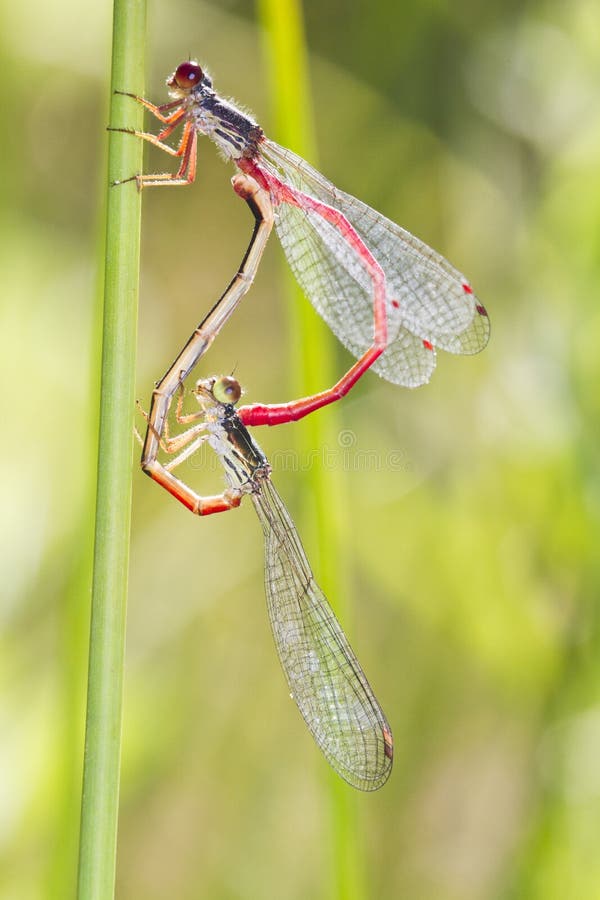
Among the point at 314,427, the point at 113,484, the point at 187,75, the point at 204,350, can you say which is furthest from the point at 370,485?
the point at 113,484

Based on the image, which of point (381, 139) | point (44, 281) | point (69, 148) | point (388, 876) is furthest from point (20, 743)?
point (381, 139)

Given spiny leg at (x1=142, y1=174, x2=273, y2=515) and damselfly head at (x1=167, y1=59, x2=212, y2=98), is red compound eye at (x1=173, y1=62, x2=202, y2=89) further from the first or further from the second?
spiny leg at (x1=142, y1=174, x2=273, y2=515)

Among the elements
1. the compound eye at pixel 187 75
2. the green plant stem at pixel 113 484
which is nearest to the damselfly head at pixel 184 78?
the compound eye at pixel 187 75

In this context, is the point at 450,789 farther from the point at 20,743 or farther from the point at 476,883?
the point at 20,743

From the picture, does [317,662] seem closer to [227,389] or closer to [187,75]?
[227,389]

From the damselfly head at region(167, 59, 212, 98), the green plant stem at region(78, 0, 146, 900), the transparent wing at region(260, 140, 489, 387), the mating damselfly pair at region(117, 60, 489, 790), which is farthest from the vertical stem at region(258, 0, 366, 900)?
the green plant stem at region(78, 0, 146, 900)

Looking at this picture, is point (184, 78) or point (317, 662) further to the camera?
point (317, 662)
